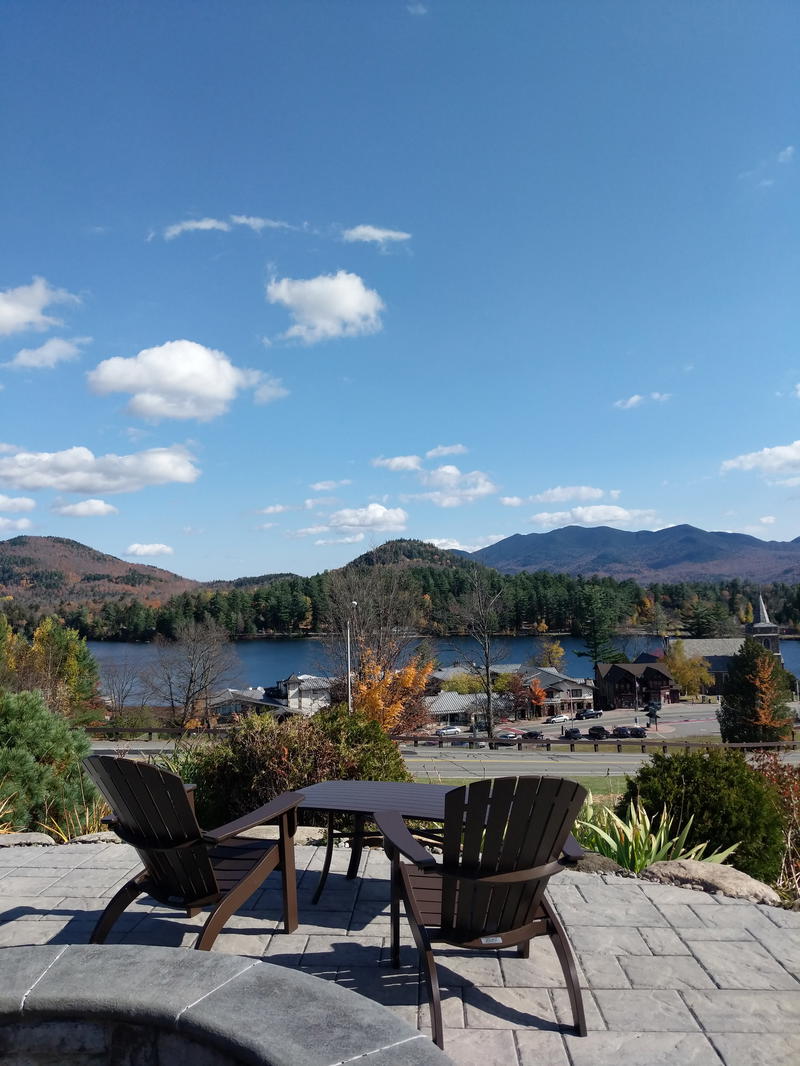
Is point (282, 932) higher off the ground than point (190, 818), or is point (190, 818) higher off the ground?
point (190, 818)

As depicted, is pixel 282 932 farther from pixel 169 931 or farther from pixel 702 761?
pixel 702 761

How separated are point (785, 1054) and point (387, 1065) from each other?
171cm

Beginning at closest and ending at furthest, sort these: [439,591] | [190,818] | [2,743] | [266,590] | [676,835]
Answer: [190,818], [676,835], [2,743], [439,591], [266,590]

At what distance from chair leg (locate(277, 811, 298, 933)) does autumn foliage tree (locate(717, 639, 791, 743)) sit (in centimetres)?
2642

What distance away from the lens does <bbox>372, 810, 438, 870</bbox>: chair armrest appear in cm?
261

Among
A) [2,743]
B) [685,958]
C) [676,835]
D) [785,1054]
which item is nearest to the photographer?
[785,1054]

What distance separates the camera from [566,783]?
250 cm

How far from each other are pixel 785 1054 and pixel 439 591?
73802 mm

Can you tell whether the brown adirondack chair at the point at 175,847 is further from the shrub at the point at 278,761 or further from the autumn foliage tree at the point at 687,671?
the autumn foliage tree at the point at 687,671

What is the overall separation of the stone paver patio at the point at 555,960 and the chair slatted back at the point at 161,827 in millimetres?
425

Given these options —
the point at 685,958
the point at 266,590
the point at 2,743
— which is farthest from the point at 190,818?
the point at 266,590

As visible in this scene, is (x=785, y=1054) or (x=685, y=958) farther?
(x=685, y=958)

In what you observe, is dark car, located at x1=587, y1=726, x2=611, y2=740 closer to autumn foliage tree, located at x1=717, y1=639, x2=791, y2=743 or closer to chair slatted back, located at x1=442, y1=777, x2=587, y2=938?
autumn foliage tree, located at x1=717, y1=639, x2=791, y2=743

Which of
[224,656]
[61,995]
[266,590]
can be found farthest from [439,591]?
[61,995]
